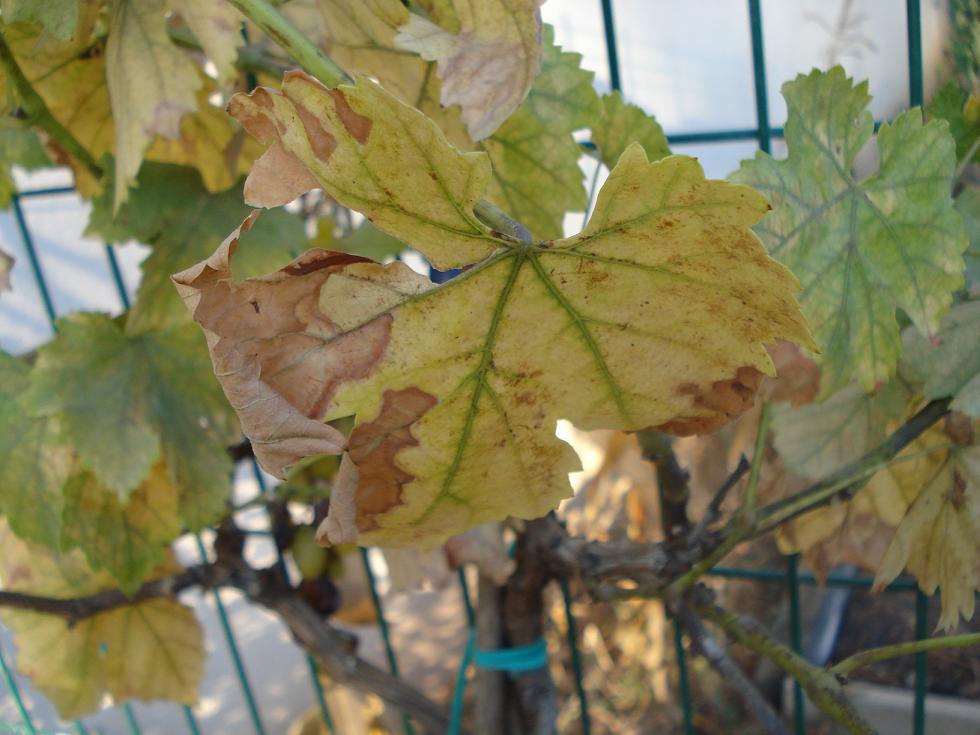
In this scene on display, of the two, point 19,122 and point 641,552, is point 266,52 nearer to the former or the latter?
point 19,122

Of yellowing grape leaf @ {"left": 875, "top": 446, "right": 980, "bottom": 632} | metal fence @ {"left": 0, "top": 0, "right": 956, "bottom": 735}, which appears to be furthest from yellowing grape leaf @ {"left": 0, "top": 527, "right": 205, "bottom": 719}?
yellowing grape leaf @ {"left": 875, "top": 446, "right": 980, "bottom": 632}

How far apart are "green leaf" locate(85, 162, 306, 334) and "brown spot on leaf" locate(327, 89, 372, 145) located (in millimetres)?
466

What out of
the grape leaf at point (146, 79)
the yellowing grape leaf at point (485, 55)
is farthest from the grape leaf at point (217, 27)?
the yellowing grape leaf at point (485, 55)

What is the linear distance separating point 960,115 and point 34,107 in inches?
26.4

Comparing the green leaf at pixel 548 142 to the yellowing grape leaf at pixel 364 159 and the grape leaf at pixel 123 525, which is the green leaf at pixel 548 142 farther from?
the grape leaf at pixel 123 525

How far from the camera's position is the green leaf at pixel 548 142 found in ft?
2.09

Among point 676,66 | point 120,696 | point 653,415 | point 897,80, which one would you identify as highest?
point 676,66

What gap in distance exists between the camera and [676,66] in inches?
102

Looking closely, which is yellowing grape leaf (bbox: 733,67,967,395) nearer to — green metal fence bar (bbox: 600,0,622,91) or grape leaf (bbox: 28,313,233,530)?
green metal fence bar (bbox: 600,0,622,91)

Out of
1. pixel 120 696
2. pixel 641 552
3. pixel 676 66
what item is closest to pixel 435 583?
pixel 641 552

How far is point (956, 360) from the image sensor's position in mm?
564

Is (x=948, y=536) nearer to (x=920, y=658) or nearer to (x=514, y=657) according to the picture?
(x=920, y=658)

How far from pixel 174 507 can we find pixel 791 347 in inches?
22.9

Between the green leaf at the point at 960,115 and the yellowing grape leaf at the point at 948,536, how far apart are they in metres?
0.20
